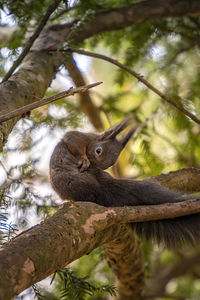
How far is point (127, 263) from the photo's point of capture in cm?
184

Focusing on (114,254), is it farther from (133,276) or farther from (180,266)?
(180,266)

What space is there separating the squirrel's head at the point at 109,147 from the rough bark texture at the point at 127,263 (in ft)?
1.96

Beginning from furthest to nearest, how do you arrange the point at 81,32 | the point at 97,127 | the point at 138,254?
the point at 97,127
the point at 81,32
the point at 138,254

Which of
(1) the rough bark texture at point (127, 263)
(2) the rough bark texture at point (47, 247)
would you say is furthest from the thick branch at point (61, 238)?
(1) the rough bark texture at point (127, 263)

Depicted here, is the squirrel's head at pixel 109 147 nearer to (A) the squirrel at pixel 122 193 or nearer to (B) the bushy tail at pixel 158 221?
(A) the squirrel at pixel 122 193

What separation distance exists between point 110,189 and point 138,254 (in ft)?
1.70

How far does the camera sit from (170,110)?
212cm

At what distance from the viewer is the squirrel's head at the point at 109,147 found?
219 cm

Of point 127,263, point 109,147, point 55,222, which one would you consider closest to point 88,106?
point 109,147

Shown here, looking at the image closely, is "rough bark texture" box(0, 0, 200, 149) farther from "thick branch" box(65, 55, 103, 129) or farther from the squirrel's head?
the squirrel's head

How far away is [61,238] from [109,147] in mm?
1335

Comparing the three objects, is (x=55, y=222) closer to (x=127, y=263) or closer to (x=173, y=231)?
(x=173, y=231)

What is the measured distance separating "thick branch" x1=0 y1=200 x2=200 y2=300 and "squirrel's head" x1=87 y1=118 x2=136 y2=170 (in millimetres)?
872

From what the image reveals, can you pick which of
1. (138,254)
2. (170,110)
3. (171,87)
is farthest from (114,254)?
(171,87)
